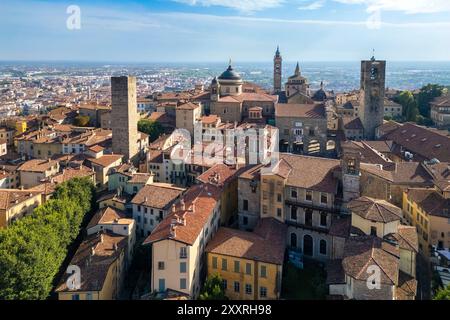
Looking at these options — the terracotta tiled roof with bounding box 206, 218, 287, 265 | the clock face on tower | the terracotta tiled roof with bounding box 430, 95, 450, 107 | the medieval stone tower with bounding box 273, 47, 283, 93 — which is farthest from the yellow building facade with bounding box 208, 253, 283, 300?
the medieval stone tower with bounding box 273, 47, 283, 93

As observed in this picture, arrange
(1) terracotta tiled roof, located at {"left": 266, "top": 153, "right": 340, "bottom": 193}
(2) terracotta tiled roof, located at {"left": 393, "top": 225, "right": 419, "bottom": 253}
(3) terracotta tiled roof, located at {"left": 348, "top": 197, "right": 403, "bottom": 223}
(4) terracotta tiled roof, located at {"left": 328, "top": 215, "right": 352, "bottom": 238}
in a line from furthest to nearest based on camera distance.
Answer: (1) terracotta tiled roof, located at {"left": 266, "top": 153, "right": 340, "bottom": 193}, (4) terracotta tiled roof, located at {"left": 328, "top": 215, "right": 352, "bottom": 238}, (3) terracotta tiled roof, located at {"left": 348, "top": 197, "right": 403, "bottom": 223}, (2) terracotta tiled roof, located at {"left": 393, "top": 225, "right": 419, "bottom": 253}

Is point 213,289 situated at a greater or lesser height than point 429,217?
lesser

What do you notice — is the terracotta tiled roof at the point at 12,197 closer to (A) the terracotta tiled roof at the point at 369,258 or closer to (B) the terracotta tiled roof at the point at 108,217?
(B) the terracotta tiled roof at the point at 108,217

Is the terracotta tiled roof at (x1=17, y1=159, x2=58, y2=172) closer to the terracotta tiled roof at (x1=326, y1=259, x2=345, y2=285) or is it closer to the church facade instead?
the church facade

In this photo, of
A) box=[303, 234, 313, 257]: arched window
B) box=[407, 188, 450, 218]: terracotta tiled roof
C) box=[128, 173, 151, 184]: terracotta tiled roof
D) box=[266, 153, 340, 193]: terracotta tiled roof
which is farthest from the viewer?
box=[128, 173, 151, 184]: terracotta tiled roof

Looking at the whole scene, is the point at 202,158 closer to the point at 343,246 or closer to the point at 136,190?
the point at 136,190

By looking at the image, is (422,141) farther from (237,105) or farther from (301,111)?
(237,105)

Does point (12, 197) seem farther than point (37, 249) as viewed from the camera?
Yes

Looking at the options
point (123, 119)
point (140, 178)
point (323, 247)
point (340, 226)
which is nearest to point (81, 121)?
point (123, 119)
